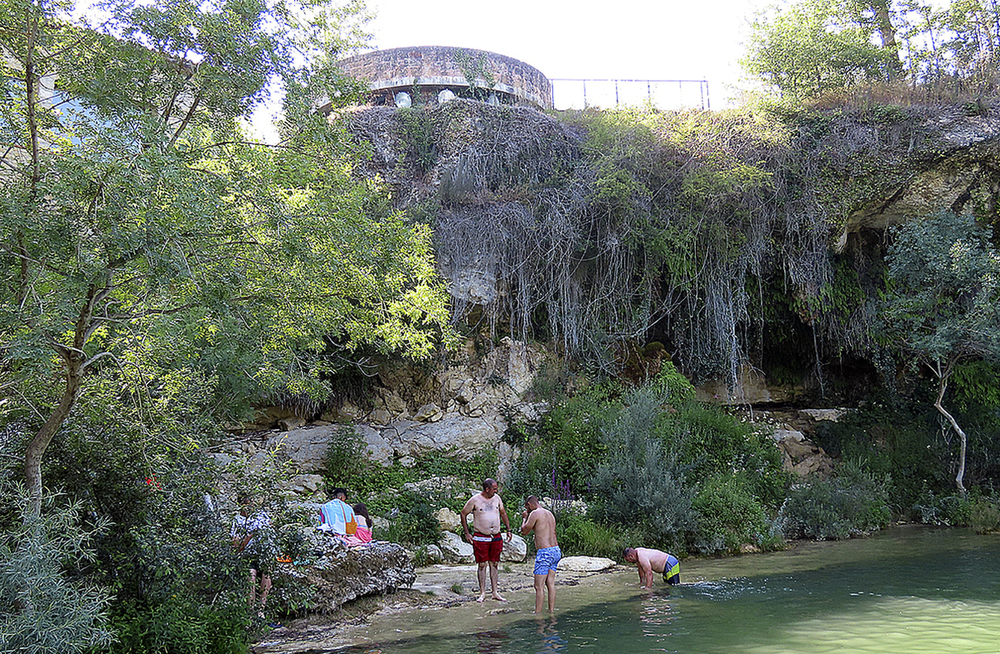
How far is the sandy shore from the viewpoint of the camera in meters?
6.47

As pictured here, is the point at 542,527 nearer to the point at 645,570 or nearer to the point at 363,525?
the point at 645,570

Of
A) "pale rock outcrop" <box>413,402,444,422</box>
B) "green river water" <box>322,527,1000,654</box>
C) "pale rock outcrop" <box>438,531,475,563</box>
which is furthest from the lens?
"pale rock outcrop" <box>413,402,444,422</box>

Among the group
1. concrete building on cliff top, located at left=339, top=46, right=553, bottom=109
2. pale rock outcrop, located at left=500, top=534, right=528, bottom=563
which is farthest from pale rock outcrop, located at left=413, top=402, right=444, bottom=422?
concrete building on cliff top, located at left=339, top=46, right=553, bottom=109

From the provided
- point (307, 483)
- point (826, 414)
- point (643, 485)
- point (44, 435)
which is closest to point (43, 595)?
point (44, 435)

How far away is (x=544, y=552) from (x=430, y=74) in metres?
15.6

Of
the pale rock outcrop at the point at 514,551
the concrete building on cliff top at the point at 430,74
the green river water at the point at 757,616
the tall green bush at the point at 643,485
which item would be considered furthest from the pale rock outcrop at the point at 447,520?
the concrete building on cliff top at the point at 430,74

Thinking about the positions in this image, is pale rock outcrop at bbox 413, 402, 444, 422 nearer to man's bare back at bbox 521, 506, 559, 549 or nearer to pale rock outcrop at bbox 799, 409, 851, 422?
man's bare back at bbox 521, 506, 559, 549

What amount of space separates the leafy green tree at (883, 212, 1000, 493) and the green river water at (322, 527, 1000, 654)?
645 cm

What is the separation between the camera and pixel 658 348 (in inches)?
719

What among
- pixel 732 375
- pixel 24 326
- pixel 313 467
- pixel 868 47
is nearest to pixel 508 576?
pixel 313 467

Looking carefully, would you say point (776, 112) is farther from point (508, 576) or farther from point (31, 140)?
point (31, 140)

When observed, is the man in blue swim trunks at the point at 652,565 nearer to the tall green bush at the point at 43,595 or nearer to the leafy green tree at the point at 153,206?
the leafy green tree at the point at 153,206

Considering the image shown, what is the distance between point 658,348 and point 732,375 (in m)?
2.03

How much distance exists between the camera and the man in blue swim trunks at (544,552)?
7582 millimetres
